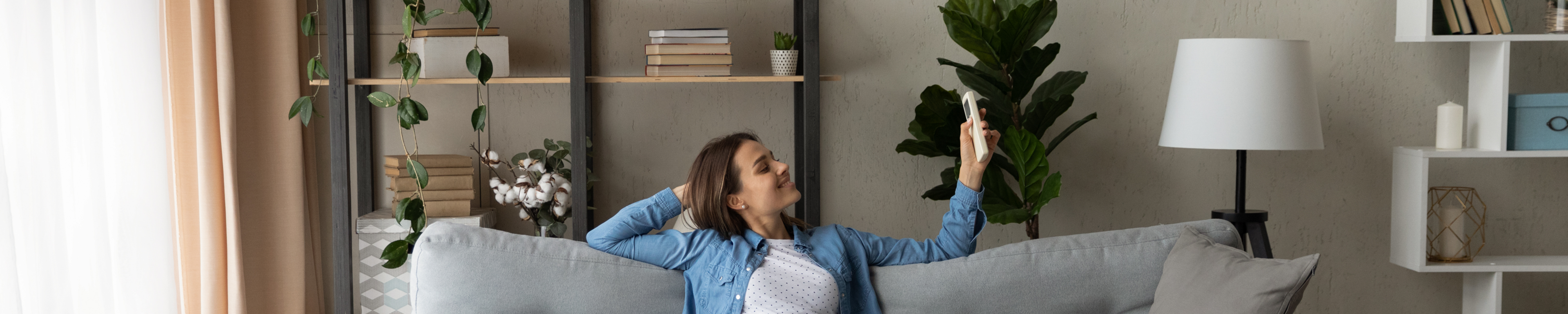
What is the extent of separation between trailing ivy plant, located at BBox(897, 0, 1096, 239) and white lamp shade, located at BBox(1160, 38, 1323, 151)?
0.27 metres

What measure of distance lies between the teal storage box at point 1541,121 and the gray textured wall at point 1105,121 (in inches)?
10.5

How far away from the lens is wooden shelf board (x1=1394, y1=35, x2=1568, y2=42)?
86.4 inches

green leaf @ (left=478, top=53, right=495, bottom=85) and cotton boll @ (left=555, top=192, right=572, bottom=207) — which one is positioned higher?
green leaf @ (left=478, top=53, right=495, bottom=85)

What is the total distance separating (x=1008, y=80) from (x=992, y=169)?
224mm

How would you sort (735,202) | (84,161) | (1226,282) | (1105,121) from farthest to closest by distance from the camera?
(1105,121), (84,161), (735,202), (1226,282)

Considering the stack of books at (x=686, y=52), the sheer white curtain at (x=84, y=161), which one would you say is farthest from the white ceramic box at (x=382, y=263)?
the stack of books at (x=686, y=52)

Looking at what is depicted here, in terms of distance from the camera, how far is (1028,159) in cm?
209

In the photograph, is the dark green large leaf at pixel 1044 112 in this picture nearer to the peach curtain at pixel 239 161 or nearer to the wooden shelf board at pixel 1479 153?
the wooden shelf board at pixel 1479 153

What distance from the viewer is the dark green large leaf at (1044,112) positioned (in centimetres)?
220

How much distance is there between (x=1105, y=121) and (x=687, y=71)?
1.20 m

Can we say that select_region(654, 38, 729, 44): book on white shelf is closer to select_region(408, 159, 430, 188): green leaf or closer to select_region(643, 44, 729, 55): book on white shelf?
select_region(643, 44, 729, 55): book on white shelf

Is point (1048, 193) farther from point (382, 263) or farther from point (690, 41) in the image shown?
point (382, 263)

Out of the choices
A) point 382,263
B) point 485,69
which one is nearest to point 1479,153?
point 485,69

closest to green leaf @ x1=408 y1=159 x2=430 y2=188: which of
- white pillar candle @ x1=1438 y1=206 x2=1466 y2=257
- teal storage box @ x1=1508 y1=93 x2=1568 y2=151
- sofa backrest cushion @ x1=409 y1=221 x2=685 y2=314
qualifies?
sofa backrest cushion @ x1=409 y1=221 x2=685 y2=314
